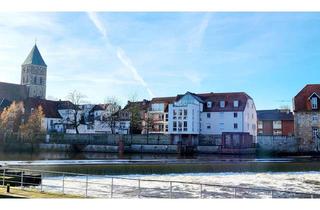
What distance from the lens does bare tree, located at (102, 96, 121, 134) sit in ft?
81.6

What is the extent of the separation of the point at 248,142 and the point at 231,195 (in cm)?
1332

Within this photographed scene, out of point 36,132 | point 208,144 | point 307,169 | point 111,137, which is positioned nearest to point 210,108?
point 208,144

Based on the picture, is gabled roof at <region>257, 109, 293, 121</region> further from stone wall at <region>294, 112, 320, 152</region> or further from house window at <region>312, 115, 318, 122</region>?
house window at <region>312, 115, 318, 122</region>

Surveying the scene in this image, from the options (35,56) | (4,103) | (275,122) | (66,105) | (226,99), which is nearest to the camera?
(35,56)

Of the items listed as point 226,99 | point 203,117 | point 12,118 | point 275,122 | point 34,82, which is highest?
point 34,82

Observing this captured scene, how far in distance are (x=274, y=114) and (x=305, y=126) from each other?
5.24 m

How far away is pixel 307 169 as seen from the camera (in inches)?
516

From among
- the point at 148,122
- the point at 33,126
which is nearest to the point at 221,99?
the point at 148,122

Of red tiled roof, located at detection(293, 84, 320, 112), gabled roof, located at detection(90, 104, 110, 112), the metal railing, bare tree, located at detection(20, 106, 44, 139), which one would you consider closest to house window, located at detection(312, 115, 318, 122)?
red tiled roof, located at detection(293, 84, 320, 112)

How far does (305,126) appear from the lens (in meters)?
19.0

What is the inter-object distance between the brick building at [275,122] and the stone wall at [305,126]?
2788 millimetres

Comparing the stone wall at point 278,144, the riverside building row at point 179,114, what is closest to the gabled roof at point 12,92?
the riverside building row at point 179,114

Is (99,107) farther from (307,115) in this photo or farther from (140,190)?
(140,190)
